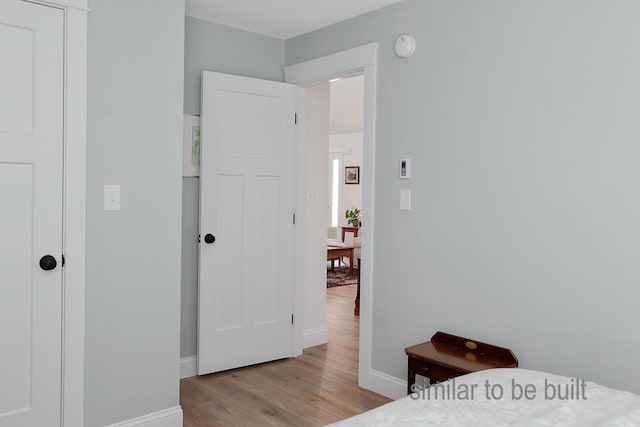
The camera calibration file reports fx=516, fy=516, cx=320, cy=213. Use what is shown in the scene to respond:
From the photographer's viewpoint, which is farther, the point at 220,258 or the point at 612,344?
the point at 220,258

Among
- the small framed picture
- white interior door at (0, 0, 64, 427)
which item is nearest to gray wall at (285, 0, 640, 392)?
white interior door at (0, 0, 64, 427)

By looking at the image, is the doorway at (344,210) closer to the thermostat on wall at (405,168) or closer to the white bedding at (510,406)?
the thermostat on wall at (405,168)

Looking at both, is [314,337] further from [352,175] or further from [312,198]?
[352,175]

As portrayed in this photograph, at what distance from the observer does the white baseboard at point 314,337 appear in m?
4.30

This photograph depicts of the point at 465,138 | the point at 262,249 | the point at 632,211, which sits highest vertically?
the point at 465,138

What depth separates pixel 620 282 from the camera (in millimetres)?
2252

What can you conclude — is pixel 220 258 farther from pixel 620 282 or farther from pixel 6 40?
pixel 620 282

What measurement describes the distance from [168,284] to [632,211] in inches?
89.3

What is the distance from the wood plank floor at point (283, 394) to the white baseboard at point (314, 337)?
9 centimetres

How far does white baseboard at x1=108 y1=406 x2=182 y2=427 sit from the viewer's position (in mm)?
2660

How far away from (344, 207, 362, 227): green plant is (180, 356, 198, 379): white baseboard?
→ 6.26m

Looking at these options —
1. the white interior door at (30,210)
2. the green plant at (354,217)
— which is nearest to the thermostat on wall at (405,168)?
the white interior door at (30,210)

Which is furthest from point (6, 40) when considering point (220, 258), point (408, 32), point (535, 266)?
point (535, 266)

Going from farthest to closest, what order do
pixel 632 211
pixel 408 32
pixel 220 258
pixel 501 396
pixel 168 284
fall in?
pixel 220 258, pixel 408 32, pixel 168 284, pixel 632 211, pixel 501 396
